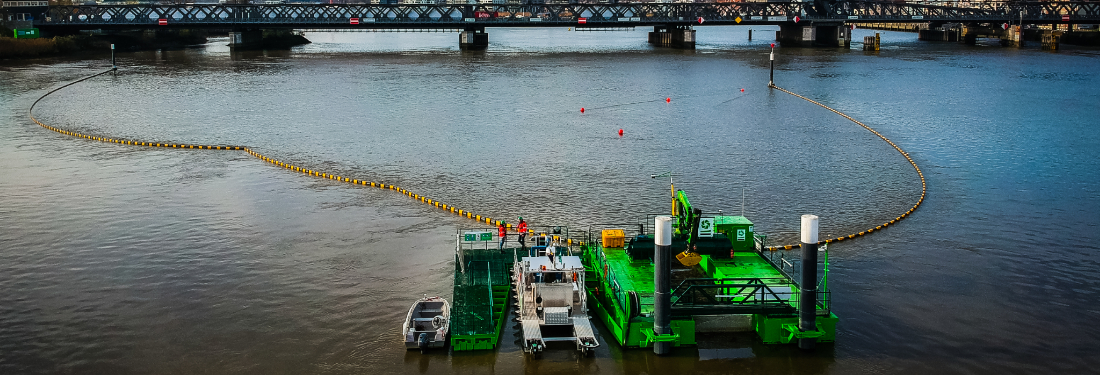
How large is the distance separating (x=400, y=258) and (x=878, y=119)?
146 ft

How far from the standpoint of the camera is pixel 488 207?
131 ft

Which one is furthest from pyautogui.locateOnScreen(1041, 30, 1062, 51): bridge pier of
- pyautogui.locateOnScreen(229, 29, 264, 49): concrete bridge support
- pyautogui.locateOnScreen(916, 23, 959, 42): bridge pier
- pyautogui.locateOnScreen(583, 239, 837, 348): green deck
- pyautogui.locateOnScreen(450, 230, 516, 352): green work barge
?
pyautogui.locateOnScreen(450, 230, 516, 352): green work barge

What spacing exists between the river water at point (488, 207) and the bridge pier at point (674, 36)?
57.8 metres

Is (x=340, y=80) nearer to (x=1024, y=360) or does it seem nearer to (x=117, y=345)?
(x=117, y=345)

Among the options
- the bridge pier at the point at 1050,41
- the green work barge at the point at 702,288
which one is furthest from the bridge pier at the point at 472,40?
the green work barge at the point at 702,288

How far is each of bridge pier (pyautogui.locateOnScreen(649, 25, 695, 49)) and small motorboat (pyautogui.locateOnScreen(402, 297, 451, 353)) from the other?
122137 millimetres

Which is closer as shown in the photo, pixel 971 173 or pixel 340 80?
pixel 971 173

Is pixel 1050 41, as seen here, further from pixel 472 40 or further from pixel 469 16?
pixel 469 16

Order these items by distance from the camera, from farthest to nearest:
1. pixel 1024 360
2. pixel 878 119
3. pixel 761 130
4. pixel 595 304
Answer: pixel 878 119 → pixel 761 130 → pixel 595 304 → pixel 1024 360

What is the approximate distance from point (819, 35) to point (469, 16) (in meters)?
54.5

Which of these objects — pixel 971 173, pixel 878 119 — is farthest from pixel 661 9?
pixel 971 173

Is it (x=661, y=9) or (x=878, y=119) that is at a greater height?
Result: (x=661, y=9)

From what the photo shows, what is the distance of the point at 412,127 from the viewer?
209 ft

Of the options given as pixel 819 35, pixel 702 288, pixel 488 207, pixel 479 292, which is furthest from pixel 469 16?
pixel 702 288
